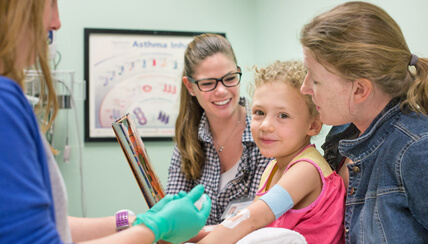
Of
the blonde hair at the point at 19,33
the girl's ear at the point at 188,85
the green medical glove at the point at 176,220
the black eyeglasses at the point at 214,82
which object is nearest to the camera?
the blonde hair at the point at 19,33

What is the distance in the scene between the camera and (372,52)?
0.96 m

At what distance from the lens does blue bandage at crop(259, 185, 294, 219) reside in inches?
42.7

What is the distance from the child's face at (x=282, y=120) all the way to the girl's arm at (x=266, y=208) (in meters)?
0.11

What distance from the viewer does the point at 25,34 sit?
625 mm

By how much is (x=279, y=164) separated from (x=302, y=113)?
0.20 metres

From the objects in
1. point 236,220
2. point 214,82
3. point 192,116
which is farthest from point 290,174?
point 192,116

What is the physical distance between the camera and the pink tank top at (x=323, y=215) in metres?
1.11

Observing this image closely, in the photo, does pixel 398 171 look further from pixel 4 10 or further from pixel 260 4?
pixel 260 4

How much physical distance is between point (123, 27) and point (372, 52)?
2515mm

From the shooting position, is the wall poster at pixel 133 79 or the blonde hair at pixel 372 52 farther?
the wall poster at pixel 133 79

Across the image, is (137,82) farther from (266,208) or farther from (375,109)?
(375,109)

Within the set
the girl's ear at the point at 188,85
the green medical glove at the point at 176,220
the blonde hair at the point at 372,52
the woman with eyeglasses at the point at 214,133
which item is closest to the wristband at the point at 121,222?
the green medical glove at the point at 176,220

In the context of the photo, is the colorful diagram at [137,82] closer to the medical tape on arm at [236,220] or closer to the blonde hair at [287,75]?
the blonde hair at [287,75]

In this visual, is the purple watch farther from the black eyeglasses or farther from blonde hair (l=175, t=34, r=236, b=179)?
the black eyeglasses
